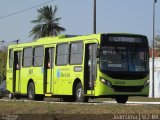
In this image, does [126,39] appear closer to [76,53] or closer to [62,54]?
[76,53]

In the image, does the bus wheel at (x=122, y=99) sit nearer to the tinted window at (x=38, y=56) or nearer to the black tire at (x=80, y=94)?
the black tire at (x=80, y=94)

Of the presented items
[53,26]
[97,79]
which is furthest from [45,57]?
[53,26]

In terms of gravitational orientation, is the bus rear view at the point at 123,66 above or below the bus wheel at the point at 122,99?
above

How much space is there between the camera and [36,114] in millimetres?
18734

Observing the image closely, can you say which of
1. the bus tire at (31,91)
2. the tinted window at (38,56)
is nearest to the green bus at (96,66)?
the tinted window at (38,56)

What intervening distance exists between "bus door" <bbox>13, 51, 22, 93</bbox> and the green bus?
357cm

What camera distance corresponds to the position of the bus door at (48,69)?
30627 mm

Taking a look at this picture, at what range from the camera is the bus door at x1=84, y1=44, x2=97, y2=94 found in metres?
26.8

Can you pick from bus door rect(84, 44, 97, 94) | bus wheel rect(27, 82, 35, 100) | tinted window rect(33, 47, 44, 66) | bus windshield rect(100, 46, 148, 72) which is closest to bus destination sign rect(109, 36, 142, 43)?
bus windshield rect(100, 46, 148, 72)

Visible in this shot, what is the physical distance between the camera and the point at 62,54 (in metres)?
29.4

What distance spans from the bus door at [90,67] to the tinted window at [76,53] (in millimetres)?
443

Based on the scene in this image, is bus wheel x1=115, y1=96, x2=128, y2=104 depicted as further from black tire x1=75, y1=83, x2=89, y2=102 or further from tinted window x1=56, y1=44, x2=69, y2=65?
tinted window x1=56, y1=44, x2=69, y2=65

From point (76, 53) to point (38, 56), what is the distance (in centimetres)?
428

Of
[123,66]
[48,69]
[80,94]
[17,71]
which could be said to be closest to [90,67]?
[80,94]
